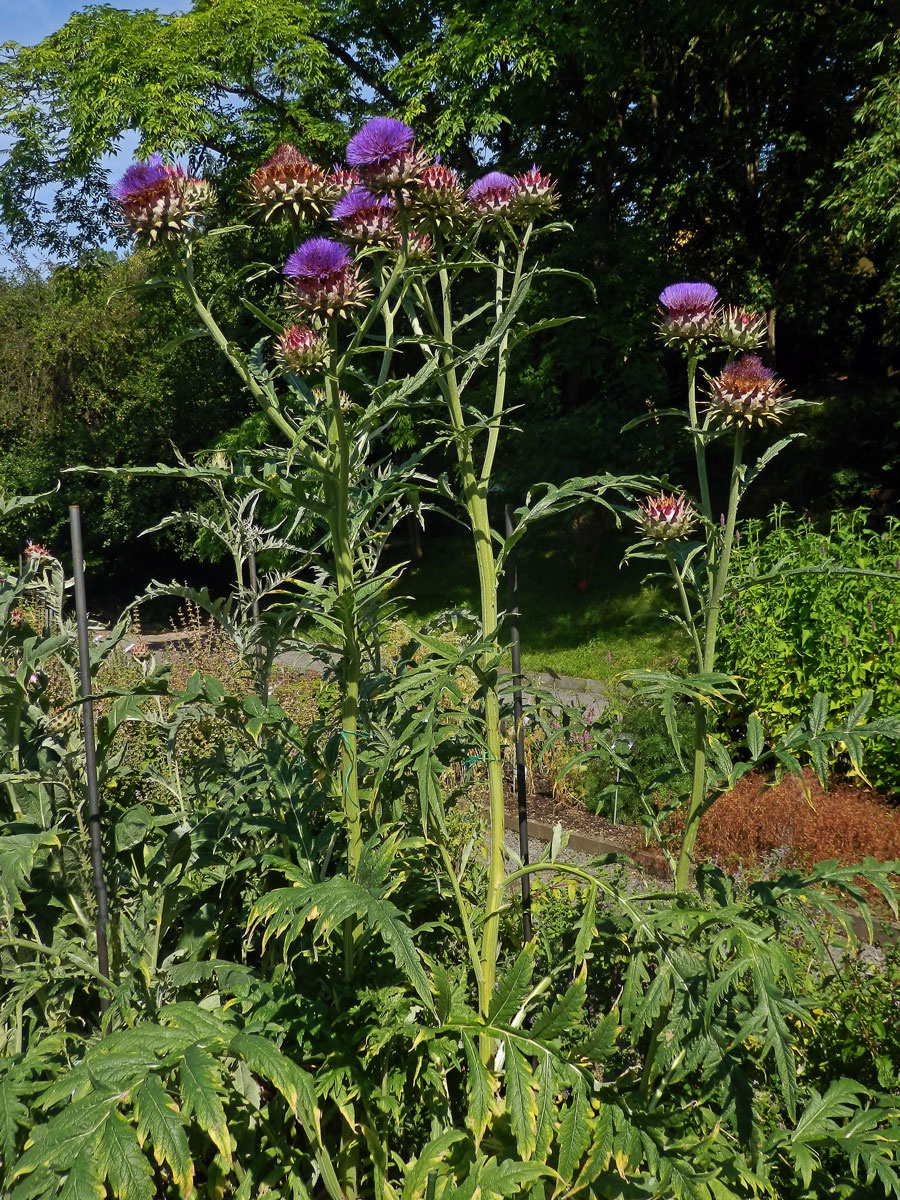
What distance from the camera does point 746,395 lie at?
7.36ft

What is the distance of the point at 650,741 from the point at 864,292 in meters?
9.86

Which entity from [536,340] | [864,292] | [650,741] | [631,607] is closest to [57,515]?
[536,340]

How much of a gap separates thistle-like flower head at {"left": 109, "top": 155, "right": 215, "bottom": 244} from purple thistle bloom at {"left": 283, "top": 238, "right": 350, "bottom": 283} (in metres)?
0.33

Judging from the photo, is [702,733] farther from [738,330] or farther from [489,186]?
[489,186]

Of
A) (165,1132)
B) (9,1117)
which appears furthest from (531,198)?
(9,1117)

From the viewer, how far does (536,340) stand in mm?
12172

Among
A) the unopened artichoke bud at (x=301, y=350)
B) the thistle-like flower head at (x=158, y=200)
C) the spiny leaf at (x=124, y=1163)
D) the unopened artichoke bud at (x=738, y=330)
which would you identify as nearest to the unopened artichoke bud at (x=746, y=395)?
the unopened artichoke bud at (x=738, y=330)

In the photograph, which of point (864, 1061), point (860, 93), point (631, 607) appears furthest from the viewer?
point (860, 93)

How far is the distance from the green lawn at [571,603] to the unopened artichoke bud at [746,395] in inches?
208

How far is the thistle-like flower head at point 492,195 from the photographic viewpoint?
250cm

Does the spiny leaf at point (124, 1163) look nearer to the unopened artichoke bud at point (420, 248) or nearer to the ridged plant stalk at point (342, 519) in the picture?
the ridged plant stalk at point (342, 519)

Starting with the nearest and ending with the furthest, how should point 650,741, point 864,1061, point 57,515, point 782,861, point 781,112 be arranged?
point 864,1061
point 782,861
point 650,741
point 781,112
point 57,515

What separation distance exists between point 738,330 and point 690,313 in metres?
0.14

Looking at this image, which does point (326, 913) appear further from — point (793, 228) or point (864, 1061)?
point (793, 228)
